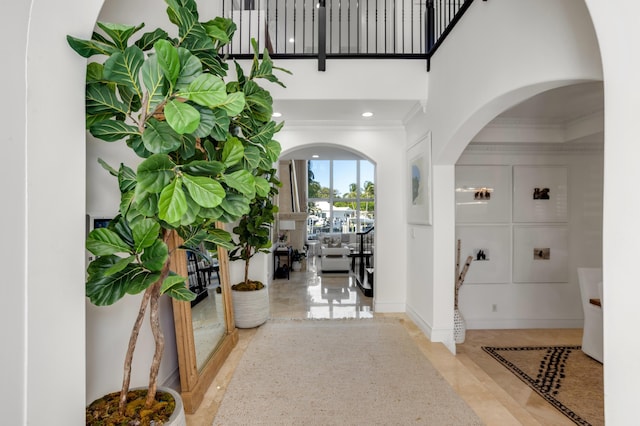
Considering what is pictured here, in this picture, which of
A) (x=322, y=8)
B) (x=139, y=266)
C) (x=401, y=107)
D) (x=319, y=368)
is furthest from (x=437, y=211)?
(x=139, y=266)

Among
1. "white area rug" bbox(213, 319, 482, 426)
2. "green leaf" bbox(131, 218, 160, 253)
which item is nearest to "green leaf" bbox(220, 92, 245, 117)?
"green leaf" bbox(131, 218, 160, 253)

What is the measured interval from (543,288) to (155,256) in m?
5.04

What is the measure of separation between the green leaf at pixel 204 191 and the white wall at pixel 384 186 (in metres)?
3.62

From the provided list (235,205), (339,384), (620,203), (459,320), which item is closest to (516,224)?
(459,320)

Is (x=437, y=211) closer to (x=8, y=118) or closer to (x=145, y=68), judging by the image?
(x=145, y=68)

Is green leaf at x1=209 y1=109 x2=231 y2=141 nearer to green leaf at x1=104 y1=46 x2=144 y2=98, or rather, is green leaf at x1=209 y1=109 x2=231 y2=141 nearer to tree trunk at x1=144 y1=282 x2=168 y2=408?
green leaf at x1=104 y1=46 x2=144 y2=98

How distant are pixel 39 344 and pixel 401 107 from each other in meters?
3.91

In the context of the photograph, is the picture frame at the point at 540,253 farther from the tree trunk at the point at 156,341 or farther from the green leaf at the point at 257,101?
the tree trunk at the point at 156,341

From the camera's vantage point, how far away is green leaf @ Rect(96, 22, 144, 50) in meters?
1.06

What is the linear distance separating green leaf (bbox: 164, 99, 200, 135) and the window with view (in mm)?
11249

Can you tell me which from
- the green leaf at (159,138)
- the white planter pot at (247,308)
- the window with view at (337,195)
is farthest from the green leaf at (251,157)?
the window with view at (337,195)

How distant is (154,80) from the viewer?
3.59ft

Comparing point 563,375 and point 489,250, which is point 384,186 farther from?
point 563,375

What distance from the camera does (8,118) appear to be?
0.96 m
